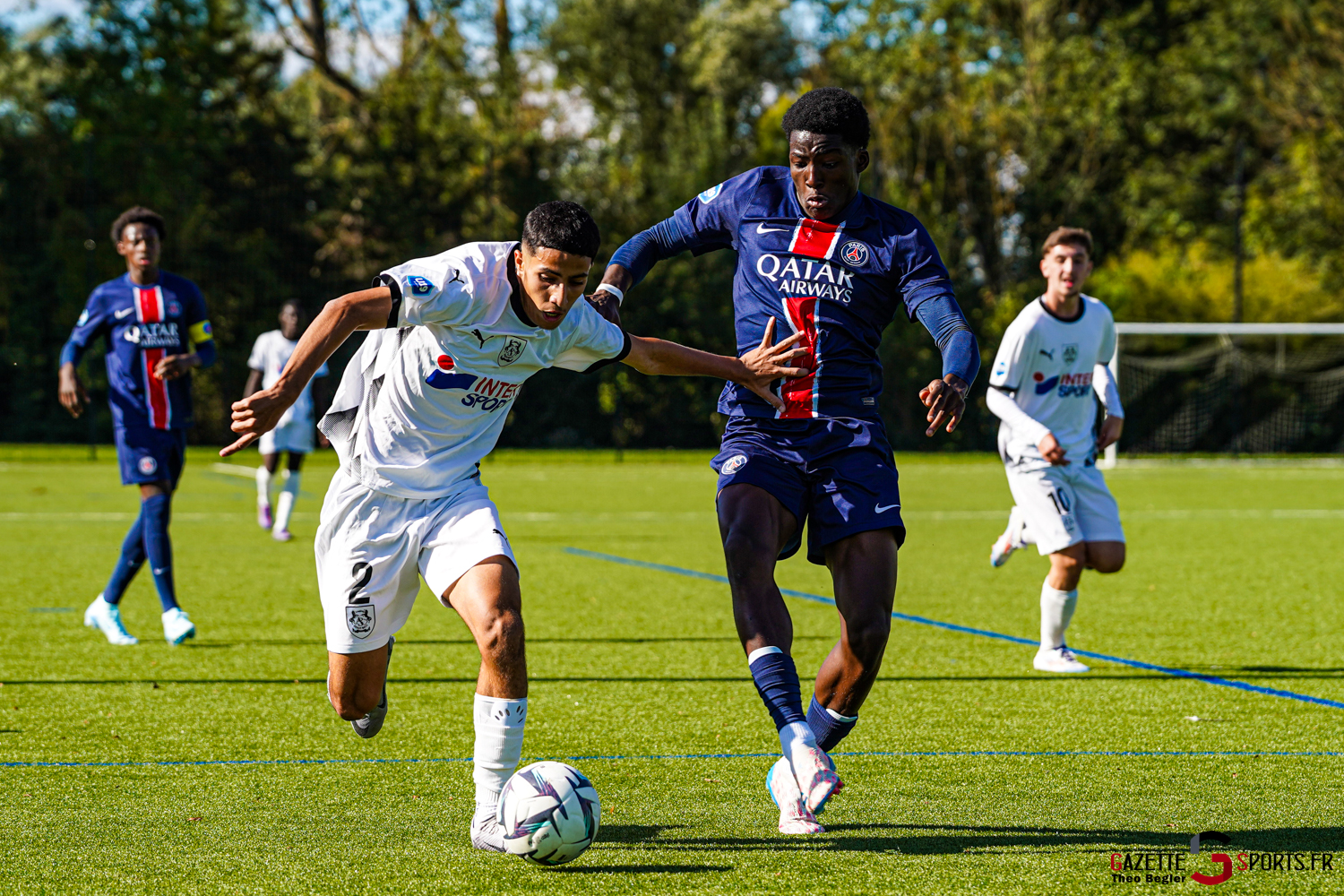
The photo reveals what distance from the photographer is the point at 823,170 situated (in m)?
4.71

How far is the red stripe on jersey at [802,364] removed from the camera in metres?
4.69

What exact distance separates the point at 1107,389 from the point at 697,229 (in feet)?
12.3

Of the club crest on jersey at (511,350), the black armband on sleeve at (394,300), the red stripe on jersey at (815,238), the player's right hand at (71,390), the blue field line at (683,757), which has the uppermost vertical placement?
the red stripe on jersey at (815,238)

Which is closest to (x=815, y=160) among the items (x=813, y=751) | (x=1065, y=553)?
(x=813, y=751)

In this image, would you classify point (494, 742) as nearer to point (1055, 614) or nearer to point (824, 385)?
point (824, 385)

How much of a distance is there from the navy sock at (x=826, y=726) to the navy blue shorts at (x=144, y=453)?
458 cm

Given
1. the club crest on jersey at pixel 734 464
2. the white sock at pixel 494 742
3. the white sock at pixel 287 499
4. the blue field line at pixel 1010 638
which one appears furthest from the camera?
the white sock at pixel 287 499

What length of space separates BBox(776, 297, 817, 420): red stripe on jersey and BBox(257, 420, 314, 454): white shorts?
384 inches

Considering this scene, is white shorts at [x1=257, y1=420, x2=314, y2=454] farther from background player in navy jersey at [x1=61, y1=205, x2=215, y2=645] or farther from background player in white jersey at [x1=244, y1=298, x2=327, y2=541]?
background player in navy jersey at [x1=61, y1=205, x2=215, y2=645]

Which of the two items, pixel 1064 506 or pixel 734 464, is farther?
pixel 1064 506

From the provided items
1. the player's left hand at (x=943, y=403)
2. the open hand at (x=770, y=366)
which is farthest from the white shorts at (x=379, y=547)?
the player's left hand at (x=943, y=403)

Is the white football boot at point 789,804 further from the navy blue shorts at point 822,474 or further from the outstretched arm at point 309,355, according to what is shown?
the outstretched arm at point 309,355

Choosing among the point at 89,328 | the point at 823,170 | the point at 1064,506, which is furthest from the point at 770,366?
the point at 89,328

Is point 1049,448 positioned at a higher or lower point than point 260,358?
lower
